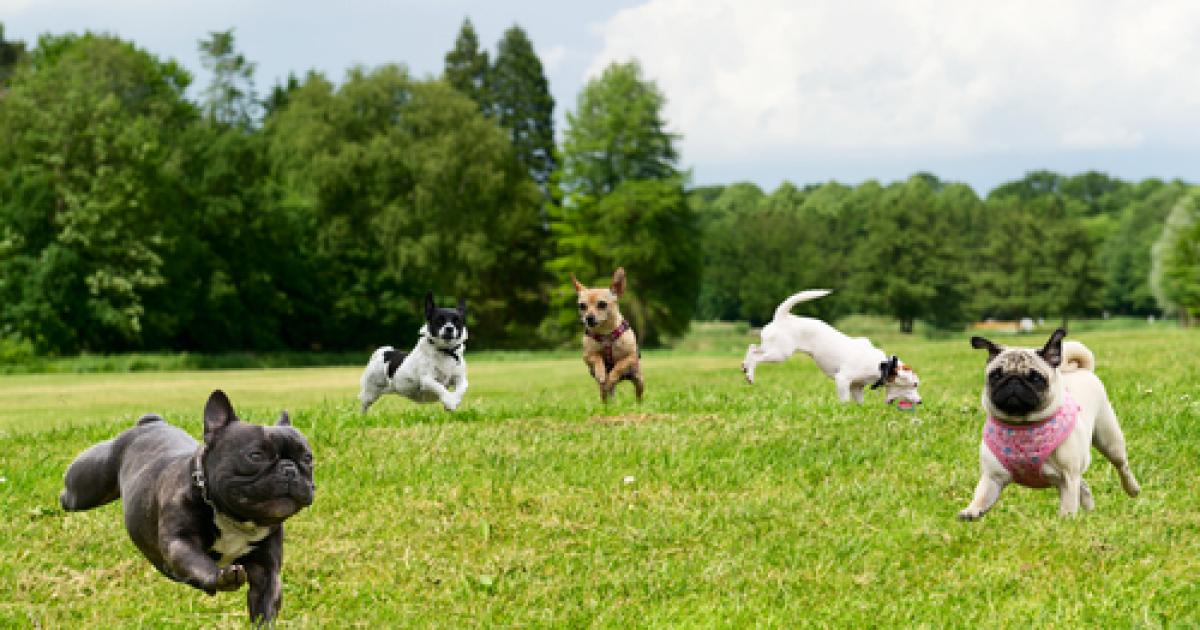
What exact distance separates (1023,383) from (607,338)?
743cm

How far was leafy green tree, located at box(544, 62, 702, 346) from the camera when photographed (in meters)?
68.4

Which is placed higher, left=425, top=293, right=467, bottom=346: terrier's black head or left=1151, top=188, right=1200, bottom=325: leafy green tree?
left=1151, top=188, right=1200, bottom=325: leafy green tree

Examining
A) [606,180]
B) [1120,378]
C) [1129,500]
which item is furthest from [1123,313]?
[1129,500]

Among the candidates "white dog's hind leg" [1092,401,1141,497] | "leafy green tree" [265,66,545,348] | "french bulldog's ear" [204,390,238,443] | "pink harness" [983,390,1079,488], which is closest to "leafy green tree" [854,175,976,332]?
"leafy green tree" [265,66,545,348]

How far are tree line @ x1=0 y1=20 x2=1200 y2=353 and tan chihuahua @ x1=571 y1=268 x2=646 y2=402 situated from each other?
42109 mm

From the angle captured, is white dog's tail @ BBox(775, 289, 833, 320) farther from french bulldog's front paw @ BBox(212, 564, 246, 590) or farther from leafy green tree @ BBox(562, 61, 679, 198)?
leafy green tree @ BBox(562, 61, 679, 198)

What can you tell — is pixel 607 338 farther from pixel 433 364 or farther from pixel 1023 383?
pixel 1023 383

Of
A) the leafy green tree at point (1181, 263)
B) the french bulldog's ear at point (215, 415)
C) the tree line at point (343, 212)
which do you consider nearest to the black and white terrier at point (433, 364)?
the french bulldog's ear at point (215, 415)

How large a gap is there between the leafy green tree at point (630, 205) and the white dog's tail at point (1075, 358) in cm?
6007

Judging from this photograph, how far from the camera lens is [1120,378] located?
1775 cm

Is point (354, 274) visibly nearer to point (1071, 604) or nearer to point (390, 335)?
point (390, 335)

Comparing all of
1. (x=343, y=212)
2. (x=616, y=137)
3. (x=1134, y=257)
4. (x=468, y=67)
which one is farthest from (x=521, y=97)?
(x=1134, y=257)

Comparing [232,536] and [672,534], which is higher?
[232,536]

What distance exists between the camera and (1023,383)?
21.5 ft
